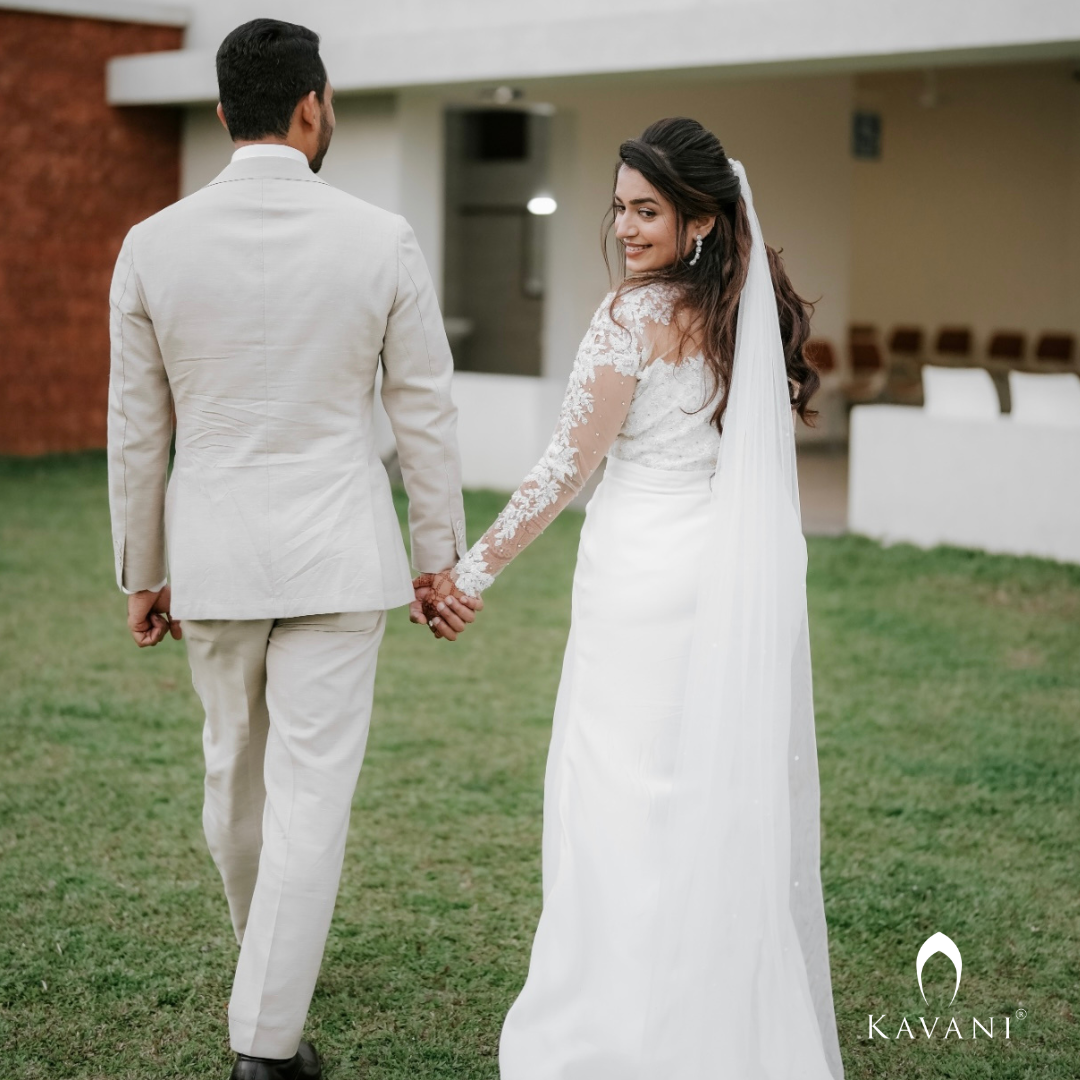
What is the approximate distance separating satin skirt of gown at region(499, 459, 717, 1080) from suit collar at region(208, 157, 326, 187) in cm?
83

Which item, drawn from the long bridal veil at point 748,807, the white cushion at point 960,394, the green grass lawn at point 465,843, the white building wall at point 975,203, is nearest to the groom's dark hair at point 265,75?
the long bridal veil at point 748,807

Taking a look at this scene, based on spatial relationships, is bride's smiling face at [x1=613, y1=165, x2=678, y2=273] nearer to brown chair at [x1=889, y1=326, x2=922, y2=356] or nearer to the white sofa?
the white sofa

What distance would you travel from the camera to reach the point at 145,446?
2.82 meters

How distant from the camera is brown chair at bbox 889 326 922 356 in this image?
1725 cm

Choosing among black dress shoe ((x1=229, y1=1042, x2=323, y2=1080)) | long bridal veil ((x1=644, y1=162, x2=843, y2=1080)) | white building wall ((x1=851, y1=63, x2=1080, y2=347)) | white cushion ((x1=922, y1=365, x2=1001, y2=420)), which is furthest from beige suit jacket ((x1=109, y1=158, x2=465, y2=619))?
white building wall ((x1=851, y1=63, x2=1080, y2=347))

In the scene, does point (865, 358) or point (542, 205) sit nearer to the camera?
point (542, 205)

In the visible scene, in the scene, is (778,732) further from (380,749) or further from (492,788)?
(380,749)

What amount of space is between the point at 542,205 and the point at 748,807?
32.1 ft

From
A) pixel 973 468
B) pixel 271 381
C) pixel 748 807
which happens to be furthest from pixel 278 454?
pixel 973 468

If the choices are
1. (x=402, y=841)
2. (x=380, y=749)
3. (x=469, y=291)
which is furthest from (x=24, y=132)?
(x=402, y=841)

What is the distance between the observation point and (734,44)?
8.93m

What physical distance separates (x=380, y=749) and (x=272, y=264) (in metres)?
2.85

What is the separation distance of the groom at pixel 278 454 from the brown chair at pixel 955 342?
15534 millimetres

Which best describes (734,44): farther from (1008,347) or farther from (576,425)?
(1008,347)
